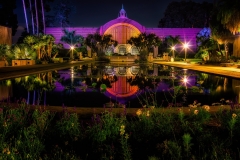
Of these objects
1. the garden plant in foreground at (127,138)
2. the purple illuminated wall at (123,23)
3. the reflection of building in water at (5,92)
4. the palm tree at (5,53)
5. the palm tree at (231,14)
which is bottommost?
the reflection of building in water at (5,92)

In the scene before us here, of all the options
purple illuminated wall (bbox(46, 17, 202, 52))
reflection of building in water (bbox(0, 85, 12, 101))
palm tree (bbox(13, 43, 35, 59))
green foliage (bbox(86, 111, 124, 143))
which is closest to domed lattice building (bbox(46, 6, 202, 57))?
purple illuminated wall (bbox(46, 17, 202, 52))

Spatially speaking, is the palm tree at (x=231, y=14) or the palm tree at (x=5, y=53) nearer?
the palm tree at (x=231, y=14)

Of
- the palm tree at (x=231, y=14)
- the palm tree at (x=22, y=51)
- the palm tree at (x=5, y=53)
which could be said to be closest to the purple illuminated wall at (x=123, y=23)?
the palm tree at (x=22, y=51)

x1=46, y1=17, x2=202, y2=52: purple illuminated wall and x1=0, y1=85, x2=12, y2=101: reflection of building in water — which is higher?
x1=46, y1=17, x2=202, y2=52: purple illuminated wall

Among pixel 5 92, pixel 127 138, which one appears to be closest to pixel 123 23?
pixel 5 92

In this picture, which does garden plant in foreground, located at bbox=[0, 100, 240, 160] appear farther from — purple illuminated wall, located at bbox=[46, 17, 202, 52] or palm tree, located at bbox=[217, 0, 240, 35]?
purple illuminated wall, located at bbox=[46, 17, 202, 52]

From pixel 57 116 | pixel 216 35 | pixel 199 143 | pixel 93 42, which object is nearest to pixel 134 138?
pixel 199 143

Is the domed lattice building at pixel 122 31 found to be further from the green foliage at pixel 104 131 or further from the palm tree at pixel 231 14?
the green foliage at pixel 104 131

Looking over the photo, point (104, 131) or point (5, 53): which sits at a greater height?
point (5, 53)

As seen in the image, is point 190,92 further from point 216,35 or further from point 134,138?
point 216,35

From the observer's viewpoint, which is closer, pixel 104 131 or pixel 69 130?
pixel 104 131

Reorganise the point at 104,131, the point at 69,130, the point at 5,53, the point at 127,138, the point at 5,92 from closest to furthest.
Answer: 1. the point at 127,138
2. the point at 104,131
3. the point at 69,130
4. the point at 5,92
5. the point at 5,53

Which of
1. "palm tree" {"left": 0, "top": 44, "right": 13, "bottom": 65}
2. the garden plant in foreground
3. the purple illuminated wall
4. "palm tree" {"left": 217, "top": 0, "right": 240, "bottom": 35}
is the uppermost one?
the purple illuminated wall

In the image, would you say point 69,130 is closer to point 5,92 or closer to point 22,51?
point 5,92
